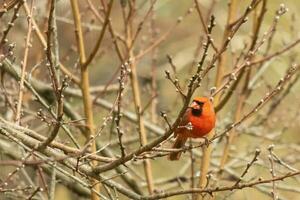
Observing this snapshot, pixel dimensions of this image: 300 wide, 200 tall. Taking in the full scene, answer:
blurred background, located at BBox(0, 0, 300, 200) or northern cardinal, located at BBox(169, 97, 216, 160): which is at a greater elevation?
blurred background, located at BBox(0, 0, 300, 200)

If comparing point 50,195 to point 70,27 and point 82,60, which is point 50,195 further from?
point 70,27

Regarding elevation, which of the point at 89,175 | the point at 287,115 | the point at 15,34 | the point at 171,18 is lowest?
the point at 89,175

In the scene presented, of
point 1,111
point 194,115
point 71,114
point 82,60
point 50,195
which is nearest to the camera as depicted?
point 194,115

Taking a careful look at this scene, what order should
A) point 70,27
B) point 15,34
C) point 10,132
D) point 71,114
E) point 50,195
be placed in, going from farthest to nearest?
1. point 70,27
2. point 15,34
3. point 71,114
4. point 50,195
5. point 10,132

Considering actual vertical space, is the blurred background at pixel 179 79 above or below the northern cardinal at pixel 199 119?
above

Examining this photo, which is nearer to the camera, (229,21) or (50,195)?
(50,195)

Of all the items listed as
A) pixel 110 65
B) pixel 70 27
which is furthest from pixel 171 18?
pixel 70 27

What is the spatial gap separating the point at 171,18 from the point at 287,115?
5598mm

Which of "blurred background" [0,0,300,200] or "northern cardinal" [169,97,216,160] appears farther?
"blurred background" [0,0,300,200]

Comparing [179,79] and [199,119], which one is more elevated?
[179,79]

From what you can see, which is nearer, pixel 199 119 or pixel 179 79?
pixel 199 119

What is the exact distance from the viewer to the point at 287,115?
685 centimetres

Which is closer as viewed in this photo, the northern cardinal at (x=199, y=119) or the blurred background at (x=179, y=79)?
the northern cardinal at (x=199, y=119)

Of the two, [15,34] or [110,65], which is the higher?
[110,65]
